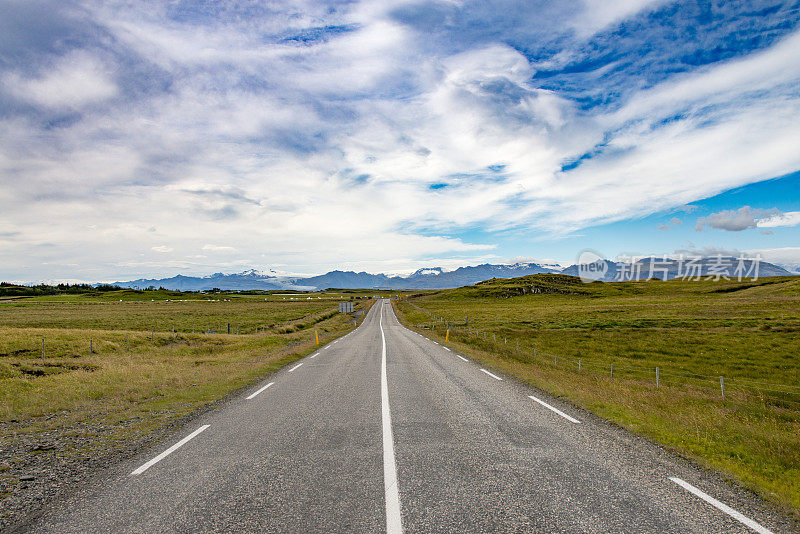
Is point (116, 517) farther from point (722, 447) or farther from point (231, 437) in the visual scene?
point (722, 447)

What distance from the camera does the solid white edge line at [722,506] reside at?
439 centimetres

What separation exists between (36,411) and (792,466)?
16699 mm

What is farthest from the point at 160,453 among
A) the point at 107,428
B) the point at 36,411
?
the point at 36,411

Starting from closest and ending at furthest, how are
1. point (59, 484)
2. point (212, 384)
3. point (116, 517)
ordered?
point (116, 517), point (59, 484), point (212, 384)

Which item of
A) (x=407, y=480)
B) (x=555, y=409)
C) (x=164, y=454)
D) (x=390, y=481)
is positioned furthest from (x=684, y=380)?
(x=164, y=454)

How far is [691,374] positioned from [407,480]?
26.1 metres

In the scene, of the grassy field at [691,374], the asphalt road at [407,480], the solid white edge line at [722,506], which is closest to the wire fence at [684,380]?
the grassy field at [691,374]

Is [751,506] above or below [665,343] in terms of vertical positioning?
above

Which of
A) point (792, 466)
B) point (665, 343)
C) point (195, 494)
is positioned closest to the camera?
point (195, 494)

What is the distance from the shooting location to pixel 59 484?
5812mm

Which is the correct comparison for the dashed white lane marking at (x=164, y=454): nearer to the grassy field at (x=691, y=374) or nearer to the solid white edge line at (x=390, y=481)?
the solid white edge line at (x=390, y=481)

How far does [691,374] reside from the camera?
24.1 meters

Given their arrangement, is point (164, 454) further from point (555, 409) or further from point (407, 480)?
point (555, 409)

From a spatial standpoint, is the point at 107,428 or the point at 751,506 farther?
the point at 107,428
